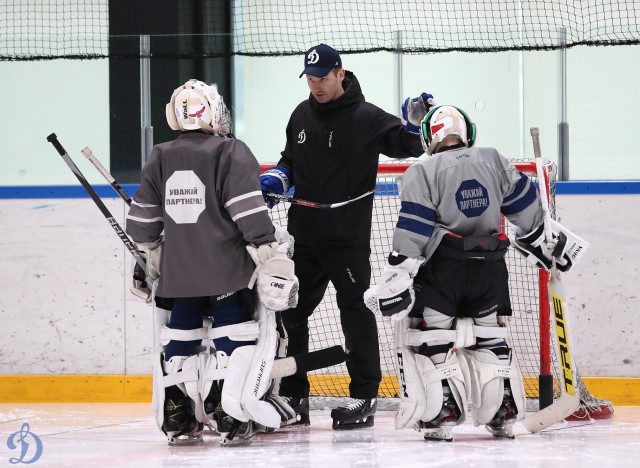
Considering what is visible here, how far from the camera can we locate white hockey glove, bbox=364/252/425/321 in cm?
397

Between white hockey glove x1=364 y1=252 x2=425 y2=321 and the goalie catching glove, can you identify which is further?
the goalie catching glove

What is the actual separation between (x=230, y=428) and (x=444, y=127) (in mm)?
1312

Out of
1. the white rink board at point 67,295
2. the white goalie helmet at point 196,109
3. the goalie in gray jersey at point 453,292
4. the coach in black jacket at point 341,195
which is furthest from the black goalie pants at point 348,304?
the white rink board at point 67,295

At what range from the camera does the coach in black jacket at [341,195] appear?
446cm

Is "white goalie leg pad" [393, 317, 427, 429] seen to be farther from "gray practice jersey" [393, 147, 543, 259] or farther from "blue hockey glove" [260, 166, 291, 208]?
"blue hockey glove" [260, 166, 291, 208]

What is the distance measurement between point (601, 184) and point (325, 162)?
65.5 inches

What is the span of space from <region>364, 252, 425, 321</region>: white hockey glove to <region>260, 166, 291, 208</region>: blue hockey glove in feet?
2.25

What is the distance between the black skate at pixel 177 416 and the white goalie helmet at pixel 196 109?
937 mm

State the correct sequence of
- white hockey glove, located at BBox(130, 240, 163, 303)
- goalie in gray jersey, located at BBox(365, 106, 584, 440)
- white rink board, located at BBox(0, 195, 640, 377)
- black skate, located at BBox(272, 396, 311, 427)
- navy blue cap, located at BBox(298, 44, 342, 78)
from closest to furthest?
goalie in gray jersey, located at BBox(365, 106, 584, 440)
white hockey glove, located at BBox(130, 240, 163, 303)
navy blue cap, located at BBox(298, 44, 342, 78)
black skate, located at BBox(272, 396, 311, 427)
white rink board, located at BBox(0, 195, 640, 377)

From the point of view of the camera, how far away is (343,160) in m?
4.49

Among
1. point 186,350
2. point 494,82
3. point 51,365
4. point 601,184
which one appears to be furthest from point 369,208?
point 494,82

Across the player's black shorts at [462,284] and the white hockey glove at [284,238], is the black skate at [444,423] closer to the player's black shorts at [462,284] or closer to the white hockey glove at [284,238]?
the player's black shorts at [462,284]

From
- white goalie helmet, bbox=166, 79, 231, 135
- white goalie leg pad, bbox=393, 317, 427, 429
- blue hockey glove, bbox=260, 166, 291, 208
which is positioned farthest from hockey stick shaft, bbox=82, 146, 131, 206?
white goalie leg pad, bbox=393, 317, 427, 429

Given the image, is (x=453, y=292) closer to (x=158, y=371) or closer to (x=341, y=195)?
(x=341, y=195)
